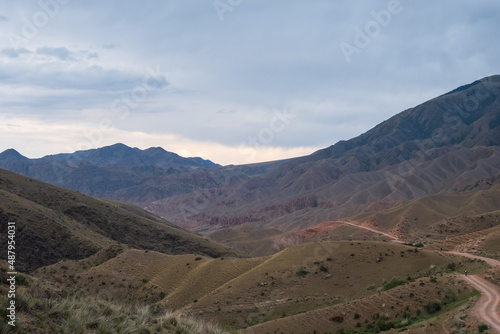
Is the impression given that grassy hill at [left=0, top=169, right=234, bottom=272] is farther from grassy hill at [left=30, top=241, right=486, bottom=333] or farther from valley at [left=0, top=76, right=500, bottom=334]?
grassy hill at [left=30, top=241, right=486, bottom=333]

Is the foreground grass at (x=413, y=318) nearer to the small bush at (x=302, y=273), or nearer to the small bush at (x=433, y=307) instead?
the small bush at (x=433, y=307)

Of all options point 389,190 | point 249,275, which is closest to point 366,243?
point 249,275

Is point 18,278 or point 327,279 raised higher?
point 18,278

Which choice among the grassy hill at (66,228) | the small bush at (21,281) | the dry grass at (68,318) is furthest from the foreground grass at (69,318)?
the grassy hill at (66,228)

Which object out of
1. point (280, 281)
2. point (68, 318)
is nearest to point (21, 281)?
point (68, 318)

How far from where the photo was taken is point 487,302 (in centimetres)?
2286

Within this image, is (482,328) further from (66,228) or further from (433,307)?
(66,228)

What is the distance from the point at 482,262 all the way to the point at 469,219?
38.7 metres

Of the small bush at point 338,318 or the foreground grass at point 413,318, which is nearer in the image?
the foreground grass at point 413,318

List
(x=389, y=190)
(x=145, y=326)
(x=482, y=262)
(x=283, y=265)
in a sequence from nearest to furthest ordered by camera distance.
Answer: (x=145, y=326) → (x=482, y=262) → (x=283, y=265) → (x=389, y=190)

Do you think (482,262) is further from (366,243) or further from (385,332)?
(385,332)

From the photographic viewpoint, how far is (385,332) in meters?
21.2

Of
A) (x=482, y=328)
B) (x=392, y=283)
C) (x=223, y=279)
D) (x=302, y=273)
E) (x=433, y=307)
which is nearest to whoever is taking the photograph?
(x=482, y=328)

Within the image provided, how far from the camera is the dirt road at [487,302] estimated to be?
19.8m
